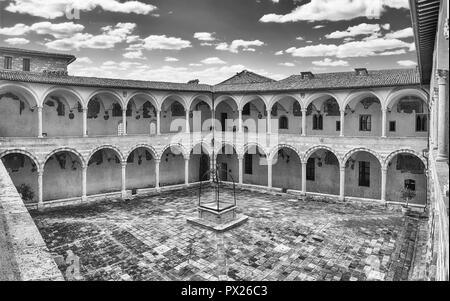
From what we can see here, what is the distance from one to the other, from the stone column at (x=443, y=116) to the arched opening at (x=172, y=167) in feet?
71.1

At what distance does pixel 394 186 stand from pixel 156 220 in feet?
55.5

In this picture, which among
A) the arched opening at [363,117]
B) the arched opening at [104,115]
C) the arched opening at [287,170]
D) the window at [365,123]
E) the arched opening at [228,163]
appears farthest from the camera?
the arched opening at [228,163]

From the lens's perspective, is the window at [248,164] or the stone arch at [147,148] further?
the window at [248,164]

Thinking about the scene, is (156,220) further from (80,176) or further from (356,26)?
(356,26)

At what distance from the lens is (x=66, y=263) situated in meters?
13.2

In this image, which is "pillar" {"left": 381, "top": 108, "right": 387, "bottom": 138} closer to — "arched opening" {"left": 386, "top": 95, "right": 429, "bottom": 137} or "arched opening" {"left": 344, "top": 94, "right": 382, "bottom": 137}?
"arched opening" {"left": 386, "top": 95, "right": 429, "bottom": 137}

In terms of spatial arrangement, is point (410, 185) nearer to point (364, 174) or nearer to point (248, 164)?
point (364, 174)

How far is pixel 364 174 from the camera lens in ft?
82.4

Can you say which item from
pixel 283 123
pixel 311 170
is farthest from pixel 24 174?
pixel 311 170

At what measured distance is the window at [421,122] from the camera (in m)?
22.3

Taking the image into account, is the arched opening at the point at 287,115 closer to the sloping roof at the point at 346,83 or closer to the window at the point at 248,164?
the sloping roof at the point at 346,83

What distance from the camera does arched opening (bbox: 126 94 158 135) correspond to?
89.9ft

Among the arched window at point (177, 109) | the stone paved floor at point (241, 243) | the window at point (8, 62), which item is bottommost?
the stone paved floor at point (241, 243)

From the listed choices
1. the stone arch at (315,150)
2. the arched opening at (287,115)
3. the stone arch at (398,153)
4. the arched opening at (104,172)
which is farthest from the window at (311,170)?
the arched opening at (104,172)
